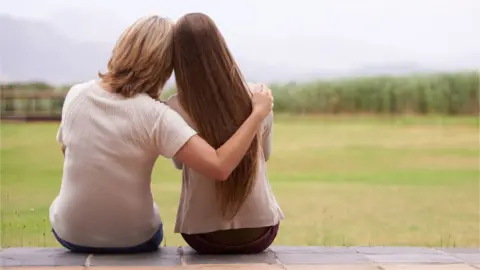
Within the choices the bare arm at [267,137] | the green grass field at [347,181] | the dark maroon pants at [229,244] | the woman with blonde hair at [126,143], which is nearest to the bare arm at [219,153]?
the woman with blonde hair at [126,143]

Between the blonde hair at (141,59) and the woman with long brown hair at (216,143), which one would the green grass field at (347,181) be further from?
the blonde hair at (141,59)

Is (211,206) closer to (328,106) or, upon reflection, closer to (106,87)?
(106,87)

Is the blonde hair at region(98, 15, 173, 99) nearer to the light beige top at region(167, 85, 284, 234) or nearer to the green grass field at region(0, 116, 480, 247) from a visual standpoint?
the light beige top at region(167, 85, 284, 234)

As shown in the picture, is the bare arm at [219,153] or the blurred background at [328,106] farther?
the blurred background at [328,106]

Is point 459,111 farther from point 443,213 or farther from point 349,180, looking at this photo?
point 443,213

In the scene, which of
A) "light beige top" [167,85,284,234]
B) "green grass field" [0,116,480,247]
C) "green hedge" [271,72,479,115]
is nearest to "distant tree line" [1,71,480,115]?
"green hedge" [271,72,479,115]

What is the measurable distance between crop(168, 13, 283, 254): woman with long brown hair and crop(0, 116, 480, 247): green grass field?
220 mm

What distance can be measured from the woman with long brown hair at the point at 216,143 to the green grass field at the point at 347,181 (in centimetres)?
22

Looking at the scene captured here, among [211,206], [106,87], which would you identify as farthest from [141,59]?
[211,206]

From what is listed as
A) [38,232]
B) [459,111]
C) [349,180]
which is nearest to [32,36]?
[38,232]

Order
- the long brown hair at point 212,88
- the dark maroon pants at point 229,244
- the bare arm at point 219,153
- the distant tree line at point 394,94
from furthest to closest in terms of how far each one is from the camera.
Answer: the distant tree line at point 394,94 → the dark maroon pants at point 229,244 → the long brown hair at point 212,88 → the bare arm at point 219,153

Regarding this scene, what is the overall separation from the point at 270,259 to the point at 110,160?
53 centimetres

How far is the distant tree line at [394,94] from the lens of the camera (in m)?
6.07

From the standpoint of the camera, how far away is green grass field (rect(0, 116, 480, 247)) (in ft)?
12.5
